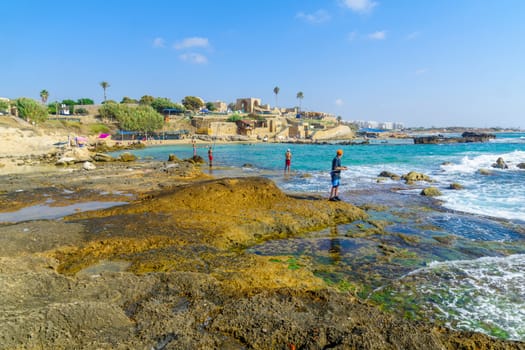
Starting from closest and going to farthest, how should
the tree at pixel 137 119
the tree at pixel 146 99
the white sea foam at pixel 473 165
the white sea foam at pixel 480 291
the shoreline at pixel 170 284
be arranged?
the shoreline at pixel 170 284
the white sea foam at pixel 480 291
the white sea foam at pixel 473 165
the tree at pixel 137 119
the tree at pixel 146 99

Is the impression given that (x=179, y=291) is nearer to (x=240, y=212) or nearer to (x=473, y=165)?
(x=240, y=212)

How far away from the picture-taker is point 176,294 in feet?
14.7

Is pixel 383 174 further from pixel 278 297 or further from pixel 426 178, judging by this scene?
pixel 278 297

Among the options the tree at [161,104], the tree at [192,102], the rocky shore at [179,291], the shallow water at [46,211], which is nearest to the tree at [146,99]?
the tree at [161,104]

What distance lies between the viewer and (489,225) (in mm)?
9430

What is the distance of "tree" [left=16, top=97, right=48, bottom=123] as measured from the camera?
6023cm

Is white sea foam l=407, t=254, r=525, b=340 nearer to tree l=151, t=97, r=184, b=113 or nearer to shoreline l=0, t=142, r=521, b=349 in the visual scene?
shoreline l=0, t=142, r=521, b=349

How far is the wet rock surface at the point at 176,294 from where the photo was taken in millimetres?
3396

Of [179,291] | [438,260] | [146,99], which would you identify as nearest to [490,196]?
[438,260]

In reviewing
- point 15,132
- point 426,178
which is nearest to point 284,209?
point 426,178

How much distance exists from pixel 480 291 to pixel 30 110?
75234 millimetres

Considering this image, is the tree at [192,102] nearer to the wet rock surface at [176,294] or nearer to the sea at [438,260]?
the sea at [438,260]

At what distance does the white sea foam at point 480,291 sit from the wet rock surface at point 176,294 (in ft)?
2.44

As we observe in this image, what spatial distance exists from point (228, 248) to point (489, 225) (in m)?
8.13
